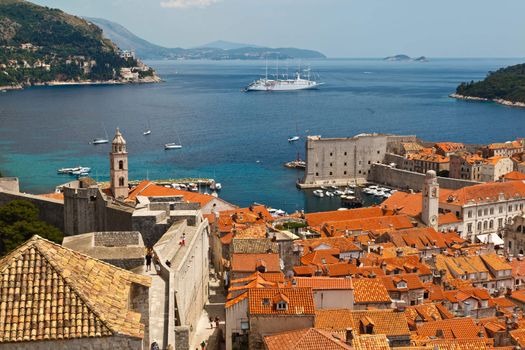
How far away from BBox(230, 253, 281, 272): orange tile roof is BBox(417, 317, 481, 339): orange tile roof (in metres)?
4.82

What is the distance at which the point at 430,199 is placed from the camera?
43125mm

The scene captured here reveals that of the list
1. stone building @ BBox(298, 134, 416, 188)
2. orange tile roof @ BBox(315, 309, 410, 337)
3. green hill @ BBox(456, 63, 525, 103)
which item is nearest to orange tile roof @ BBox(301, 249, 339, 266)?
Answer: orange tile roof @ BBox(315, 309, 410, 337)

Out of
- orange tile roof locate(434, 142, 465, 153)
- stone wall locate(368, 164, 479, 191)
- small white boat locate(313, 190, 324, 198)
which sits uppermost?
orange tile roof locate(434, 142, 465, 153)

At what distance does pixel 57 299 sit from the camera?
25.8 ft

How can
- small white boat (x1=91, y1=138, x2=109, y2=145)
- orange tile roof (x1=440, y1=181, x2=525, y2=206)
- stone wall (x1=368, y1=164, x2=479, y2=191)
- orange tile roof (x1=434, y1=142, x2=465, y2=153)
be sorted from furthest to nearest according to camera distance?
1. small white boat (x1=91, y1=138, x2=109, y2=145)
2. orange tile roof (x1=434, y1=142, x2=465, y2=153)
3. stone wall (x1=368, y1=164, x2=479, y2=191)
4. orange tile roof (x1=440, y1=181, x2=525, y2=206)

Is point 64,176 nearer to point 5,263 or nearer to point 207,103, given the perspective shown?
point 5,263

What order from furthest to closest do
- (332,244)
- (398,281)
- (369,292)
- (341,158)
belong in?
(341,158)
(332,244)
(398,281)
(369,292)

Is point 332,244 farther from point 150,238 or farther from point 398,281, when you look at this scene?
point 150,238

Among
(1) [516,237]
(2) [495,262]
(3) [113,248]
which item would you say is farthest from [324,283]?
(1) [516,237]

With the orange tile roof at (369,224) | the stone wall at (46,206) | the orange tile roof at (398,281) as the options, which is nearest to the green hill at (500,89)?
the orange tile roof at (369,224)

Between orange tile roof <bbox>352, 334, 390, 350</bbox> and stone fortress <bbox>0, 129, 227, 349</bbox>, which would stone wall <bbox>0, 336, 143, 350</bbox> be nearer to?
stone fortress <bbox>0, 129, 227, 349</bbox>

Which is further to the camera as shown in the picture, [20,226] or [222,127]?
[222,127]

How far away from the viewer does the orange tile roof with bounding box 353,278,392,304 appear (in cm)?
2162

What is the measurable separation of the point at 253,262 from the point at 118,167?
1360 cm
